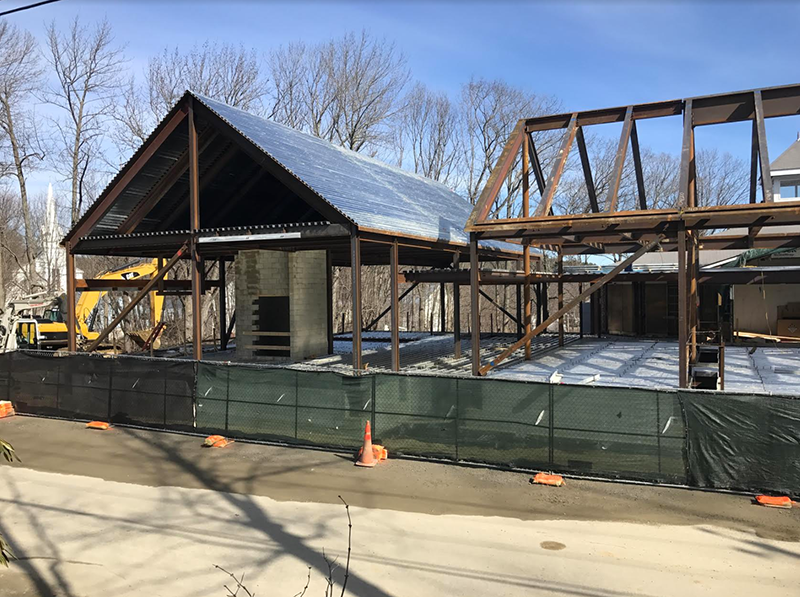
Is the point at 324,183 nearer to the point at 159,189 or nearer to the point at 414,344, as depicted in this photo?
the point at 159,189

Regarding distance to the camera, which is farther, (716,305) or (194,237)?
(716,305)

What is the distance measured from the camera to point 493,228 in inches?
518

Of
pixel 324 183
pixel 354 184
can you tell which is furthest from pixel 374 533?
pixel 354 184

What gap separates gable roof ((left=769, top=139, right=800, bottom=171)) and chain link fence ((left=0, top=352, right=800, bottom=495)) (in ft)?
87.1

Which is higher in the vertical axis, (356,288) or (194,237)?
(194,237)

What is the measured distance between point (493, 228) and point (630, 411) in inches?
207

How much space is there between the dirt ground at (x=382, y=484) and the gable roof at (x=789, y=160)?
27.3 metres

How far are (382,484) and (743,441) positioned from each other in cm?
499

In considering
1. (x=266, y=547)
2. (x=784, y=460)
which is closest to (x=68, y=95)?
(x=266, y=547)

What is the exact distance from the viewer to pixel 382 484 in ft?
30.1

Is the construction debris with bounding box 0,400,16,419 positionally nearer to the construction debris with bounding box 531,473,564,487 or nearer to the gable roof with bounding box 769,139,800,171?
the construction debris with bounding box 531,473,564,487

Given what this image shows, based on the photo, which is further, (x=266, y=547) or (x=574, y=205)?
(x=574, y=205)

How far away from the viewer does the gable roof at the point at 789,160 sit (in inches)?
1189

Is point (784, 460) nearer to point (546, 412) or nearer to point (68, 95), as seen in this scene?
point (546, 412)
